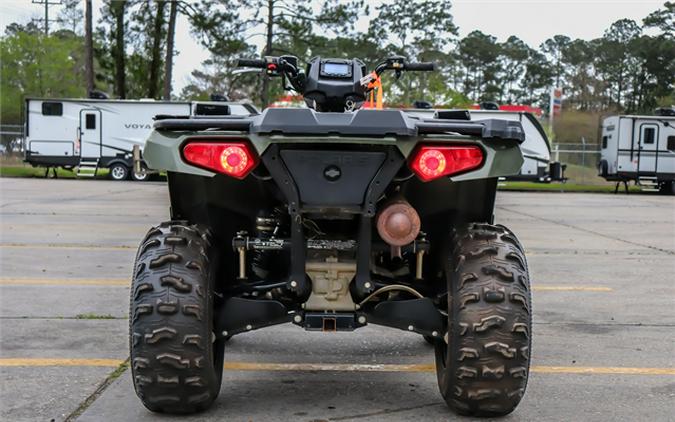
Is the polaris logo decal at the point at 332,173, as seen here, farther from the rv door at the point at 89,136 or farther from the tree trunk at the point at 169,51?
the tree trunk at the point at 169,51

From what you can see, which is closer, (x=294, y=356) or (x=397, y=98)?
(x=294, y=356)

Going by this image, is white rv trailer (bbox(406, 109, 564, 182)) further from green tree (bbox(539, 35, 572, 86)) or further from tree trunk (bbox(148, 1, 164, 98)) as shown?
green tree (bbox(539, 35, 572, 86))

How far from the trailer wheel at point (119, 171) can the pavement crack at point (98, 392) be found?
28.9m

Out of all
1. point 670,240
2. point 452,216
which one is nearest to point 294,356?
point 452,216

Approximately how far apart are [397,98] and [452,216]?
50.0 m

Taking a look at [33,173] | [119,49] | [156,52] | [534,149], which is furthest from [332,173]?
[156,52]

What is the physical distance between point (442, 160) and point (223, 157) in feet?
3.24

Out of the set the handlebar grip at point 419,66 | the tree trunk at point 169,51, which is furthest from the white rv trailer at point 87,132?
the handlebar grip at point 419,66

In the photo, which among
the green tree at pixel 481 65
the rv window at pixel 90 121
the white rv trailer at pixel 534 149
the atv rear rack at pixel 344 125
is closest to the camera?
the atv rear rack at pixel 344 125

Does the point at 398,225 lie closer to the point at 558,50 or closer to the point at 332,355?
the point at 332,355

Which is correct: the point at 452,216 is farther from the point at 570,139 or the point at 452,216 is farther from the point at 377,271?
the point at 570,139

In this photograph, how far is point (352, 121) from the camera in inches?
145

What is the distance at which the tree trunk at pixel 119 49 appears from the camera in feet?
132

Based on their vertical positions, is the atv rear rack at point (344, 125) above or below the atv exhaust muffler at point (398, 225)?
above
